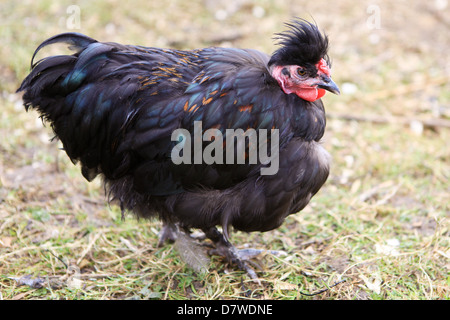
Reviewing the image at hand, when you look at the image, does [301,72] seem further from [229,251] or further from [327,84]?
[229,251]

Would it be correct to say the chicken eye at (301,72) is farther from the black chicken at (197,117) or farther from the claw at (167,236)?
the claw at (167,236)

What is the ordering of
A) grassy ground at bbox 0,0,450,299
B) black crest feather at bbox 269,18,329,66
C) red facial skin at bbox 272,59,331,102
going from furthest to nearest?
grassy ground at bbox 0,0,450,299
red facial skin at bbox 272,59,331,102
black crest feather at bbox 269,18,329,66

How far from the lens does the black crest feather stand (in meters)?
3.32

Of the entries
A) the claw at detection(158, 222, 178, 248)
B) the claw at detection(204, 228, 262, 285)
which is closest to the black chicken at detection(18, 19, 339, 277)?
the claw at detection(204, 228, 262, 285)

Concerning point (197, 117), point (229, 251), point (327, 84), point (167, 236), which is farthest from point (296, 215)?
point (197, 117)

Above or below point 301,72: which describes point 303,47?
above

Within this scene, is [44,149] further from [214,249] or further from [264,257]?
[264,257]

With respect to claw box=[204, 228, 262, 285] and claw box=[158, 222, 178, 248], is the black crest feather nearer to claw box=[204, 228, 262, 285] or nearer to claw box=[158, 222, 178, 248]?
claw box=[204, 228, 262, 285]

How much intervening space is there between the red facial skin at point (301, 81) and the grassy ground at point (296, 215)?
4.85 feet

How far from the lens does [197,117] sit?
3.36 meters

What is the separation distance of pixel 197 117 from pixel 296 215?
72.5 inches

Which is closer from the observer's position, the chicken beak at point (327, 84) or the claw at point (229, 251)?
the chicken beak at point (327, 84)

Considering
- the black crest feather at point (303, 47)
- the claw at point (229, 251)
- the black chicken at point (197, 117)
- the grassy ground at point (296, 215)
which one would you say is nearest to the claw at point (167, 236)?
the grassy ground at point (296, 215)

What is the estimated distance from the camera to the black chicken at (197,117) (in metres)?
3.37
